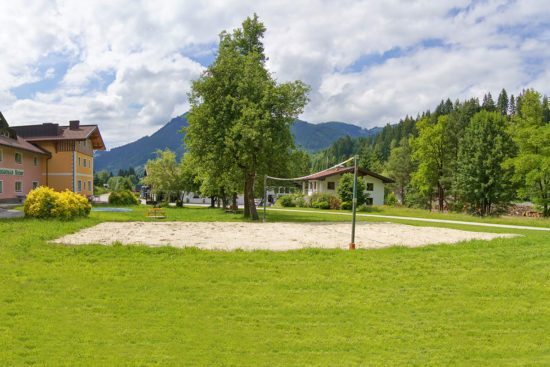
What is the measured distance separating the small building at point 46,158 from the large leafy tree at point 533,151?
147ft

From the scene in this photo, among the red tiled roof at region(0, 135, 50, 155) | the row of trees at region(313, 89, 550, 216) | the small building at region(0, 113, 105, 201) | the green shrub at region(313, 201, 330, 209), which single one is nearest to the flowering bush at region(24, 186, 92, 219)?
the red tiled roof at region(0, 135, 50, 155)

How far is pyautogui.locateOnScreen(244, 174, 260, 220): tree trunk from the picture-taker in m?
26.9

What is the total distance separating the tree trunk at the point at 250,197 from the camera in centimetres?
2691

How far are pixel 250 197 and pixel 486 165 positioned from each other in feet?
96.4

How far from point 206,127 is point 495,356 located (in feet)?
74.9

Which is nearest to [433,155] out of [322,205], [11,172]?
[322,205]

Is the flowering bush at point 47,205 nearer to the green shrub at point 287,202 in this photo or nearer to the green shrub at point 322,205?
the green shrub at point 322,205

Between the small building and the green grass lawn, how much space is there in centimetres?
3028

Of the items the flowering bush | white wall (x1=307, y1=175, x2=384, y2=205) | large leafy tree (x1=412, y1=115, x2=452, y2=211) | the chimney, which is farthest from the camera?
white wall (x1=307, y1=175, x2=384, y2=205)

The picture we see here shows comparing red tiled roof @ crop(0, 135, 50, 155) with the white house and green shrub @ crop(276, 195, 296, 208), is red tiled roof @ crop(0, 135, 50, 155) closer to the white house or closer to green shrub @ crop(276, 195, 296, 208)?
green shrub @ crop(276, 195, 296, 208)

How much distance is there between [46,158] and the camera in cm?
4222

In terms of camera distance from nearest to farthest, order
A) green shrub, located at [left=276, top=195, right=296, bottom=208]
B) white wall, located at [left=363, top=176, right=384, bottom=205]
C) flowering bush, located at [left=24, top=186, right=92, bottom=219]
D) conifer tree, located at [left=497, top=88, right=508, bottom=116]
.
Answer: flowering bush, located at [left=24, top=186, right=92, bottom=219]
green shrub, located at [left=276, top=195, right=296, bottom=208]
white wall, located at [left=363, top=176, right=384, bottom=205]
conifer tree, located at [left=497, top=88, right=508, bottom=116]

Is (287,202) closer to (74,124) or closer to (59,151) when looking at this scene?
(59,151)

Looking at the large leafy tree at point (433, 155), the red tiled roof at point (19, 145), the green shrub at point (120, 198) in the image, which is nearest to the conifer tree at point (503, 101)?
the large leafy tree at point (433, 155)
